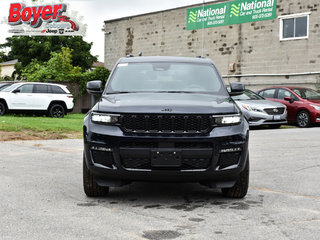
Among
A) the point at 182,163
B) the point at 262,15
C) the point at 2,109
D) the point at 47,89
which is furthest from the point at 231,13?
the point at 182,163

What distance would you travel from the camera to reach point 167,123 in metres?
5.09

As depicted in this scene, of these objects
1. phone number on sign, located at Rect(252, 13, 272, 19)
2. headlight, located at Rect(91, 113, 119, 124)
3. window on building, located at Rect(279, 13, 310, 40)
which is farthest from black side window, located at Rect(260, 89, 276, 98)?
headlight, located at Rect(91, 113, 119, 124)

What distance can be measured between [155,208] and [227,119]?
1.20m

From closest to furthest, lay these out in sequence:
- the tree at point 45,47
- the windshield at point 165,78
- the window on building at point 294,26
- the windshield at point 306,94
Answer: the windshield at point 165,78 < the windshield at point 306,94 < the window on building at point 294,26 < the tree at point 45,47

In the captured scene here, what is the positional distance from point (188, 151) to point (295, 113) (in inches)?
571

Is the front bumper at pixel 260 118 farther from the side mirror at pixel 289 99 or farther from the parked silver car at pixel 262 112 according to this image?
the side mirror at pixel 289 99

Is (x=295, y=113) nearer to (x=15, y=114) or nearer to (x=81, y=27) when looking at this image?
(x=15, y=114)

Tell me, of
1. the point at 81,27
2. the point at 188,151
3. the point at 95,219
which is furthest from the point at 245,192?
the point at 81,27

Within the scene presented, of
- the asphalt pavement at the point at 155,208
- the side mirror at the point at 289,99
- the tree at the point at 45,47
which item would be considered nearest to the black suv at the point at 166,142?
the asphalt pavement at the point at 155,208

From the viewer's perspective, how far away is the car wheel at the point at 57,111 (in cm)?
2158

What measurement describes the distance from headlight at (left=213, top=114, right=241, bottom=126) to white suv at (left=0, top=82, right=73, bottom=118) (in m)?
16.8

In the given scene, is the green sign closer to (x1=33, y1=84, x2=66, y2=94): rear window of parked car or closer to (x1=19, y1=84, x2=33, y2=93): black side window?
(x1=33, y1=84, x2=66, y2=94): rear window of parked car

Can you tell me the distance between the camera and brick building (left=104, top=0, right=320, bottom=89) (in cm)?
2627

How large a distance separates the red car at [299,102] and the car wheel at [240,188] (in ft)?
43.6
